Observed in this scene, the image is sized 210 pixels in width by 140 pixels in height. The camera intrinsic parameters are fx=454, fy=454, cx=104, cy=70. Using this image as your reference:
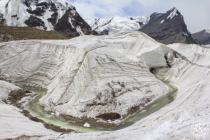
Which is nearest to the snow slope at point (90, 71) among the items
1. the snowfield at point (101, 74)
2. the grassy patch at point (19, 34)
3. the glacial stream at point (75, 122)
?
the snowfield at point (101, 74)

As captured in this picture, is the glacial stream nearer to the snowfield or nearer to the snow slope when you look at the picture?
the snowfield

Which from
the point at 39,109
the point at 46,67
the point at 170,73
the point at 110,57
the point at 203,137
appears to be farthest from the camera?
the point at 46,67

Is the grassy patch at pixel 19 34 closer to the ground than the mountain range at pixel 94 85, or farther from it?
farther from it

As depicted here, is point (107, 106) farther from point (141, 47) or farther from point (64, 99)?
point (141, 47)

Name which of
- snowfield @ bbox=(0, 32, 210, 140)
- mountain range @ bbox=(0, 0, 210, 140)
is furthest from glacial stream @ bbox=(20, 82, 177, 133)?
snowfield @ bbox=(0, 32, 210, 140)

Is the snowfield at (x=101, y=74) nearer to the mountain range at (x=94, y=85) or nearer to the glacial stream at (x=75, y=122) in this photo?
the mountain range at (x=94, y=85)

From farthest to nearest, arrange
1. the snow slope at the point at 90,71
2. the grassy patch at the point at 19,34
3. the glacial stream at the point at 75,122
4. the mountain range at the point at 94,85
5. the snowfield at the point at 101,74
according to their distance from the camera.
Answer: the grassy patch at the point at 19,34 → the snow slope at the point at 90,71 → the snowfield at the point at 101,74 → the glacial stream at the point at 75,122 → the mountain range at the point at 94,85

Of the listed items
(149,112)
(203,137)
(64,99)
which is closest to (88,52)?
(64,99)
